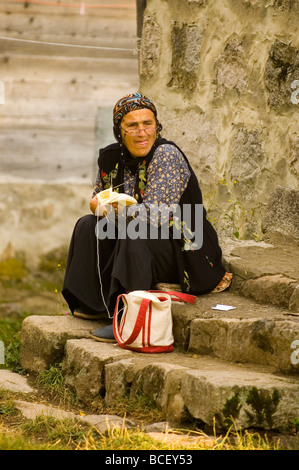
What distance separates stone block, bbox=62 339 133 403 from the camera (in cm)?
392

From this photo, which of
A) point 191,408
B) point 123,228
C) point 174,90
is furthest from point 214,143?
point 191,408

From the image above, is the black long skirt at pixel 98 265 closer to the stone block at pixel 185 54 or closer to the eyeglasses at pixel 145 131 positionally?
the eyeglasses at pixel 145 131

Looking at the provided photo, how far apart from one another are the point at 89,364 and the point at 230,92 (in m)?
2.08

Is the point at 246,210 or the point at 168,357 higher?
the point at 246,210

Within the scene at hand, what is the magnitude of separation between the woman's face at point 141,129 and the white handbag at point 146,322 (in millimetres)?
826

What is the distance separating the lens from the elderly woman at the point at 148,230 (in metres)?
4.21

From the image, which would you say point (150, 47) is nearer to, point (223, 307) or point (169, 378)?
point (223, 307)

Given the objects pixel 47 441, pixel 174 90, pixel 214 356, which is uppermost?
pixel 174 90

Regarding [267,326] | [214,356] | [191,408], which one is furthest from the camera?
[214,356]

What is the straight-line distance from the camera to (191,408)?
10.9 ft

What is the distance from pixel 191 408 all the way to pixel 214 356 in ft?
1.79

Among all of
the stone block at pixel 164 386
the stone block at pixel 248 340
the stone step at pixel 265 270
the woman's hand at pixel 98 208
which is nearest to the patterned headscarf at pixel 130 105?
the woman's hand at pixel 98 208

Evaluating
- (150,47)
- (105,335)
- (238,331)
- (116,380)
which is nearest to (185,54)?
(150,47)

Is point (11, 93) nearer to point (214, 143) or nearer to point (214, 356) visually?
point (214, 143)
